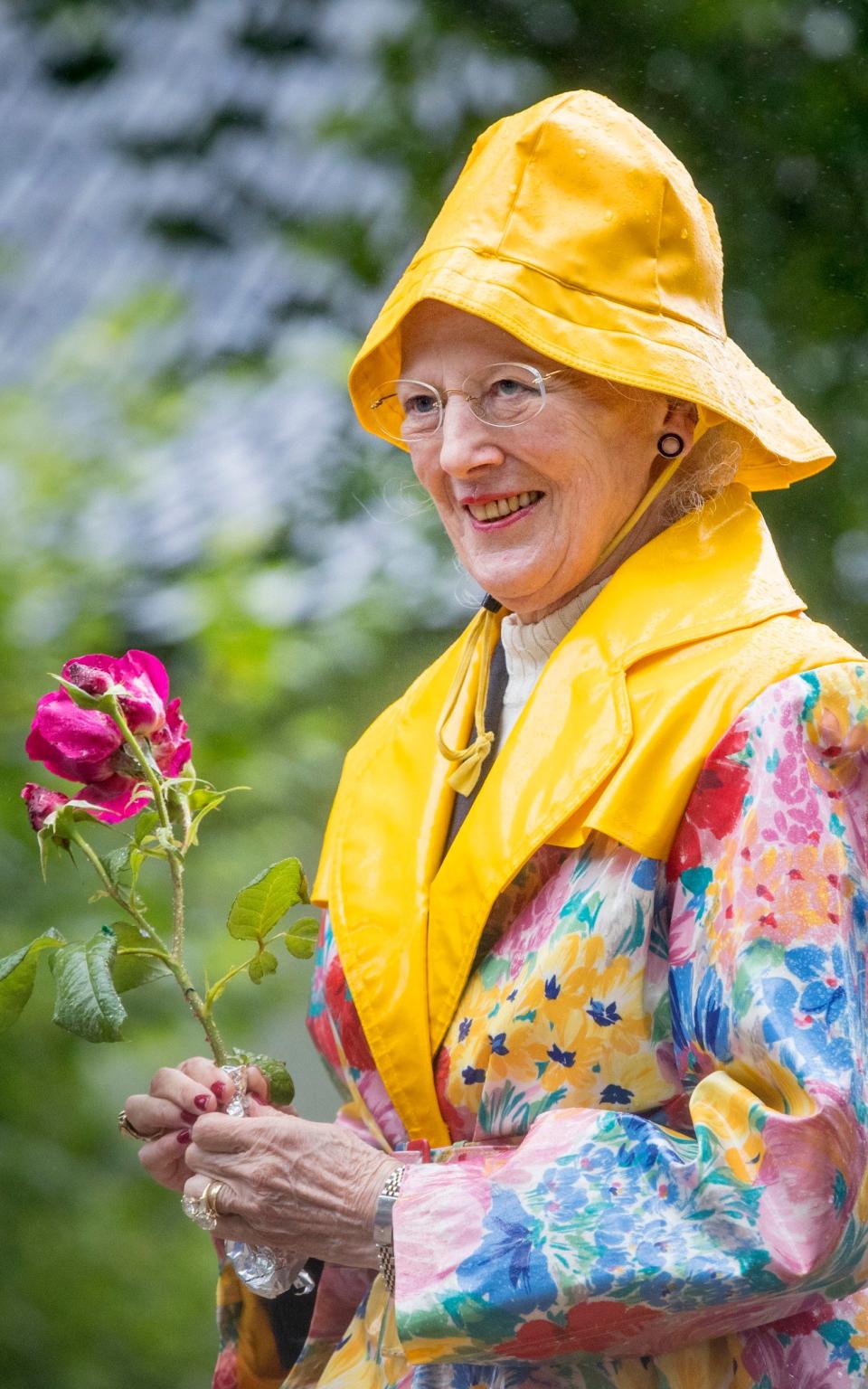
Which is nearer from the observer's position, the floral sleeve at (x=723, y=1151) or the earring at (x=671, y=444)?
the floral sleeve at (x=723, y=1151)

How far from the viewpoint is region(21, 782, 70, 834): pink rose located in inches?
52.5

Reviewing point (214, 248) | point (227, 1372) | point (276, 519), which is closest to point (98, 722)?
point (227, 1372)

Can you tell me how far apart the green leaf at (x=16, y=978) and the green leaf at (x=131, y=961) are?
0.17ft

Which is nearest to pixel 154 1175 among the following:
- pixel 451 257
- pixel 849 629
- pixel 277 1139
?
pixel 277 1139

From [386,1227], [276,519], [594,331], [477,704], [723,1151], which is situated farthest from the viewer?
[276,519]

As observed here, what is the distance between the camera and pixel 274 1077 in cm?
144

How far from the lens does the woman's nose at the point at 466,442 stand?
1388 mm

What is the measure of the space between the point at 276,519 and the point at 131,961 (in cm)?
155

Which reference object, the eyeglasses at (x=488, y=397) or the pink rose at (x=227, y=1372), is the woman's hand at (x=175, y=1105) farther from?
the eyeglasses at (x=488, y=397)

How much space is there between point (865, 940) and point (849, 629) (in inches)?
66.1

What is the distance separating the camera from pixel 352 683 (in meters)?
2.81

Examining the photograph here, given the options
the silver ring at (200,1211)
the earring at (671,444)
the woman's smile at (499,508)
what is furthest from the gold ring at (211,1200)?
the earring at (671,444)

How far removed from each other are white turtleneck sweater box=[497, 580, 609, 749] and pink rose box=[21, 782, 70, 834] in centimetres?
40

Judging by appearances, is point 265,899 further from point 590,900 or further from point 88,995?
point 590,900
